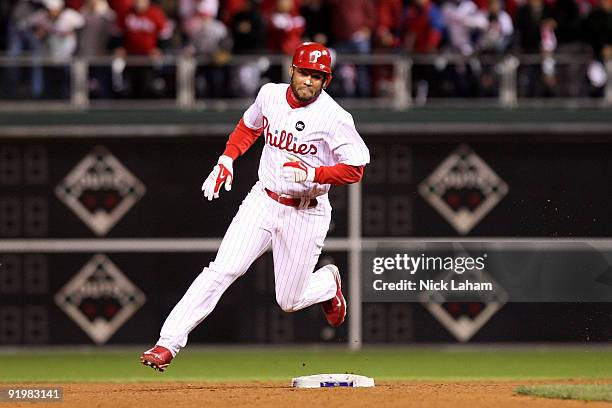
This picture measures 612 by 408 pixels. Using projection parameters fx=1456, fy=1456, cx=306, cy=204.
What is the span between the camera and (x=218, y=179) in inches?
391

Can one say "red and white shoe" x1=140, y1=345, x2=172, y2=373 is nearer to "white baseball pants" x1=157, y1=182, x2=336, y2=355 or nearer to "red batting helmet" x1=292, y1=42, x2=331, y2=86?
"white baseball pants" x1=157, y1=182, x2=336, y2=355

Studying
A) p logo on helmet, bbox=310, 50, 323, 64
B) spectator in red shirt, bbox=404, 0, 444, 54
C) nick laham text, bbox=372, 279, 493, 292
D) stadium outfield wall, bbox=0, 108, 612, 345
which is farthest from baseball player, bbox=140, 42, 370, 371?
spectator in red shirt, bbox=404, 0, 444, 54

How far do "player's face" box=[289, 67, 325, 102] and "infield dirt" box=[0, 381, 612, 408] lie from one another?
6.70ft

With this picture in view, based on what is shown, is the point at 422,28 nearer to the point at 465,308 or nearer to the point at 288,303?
the point at 465,308

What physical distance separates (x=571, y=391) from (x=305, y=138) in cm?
261

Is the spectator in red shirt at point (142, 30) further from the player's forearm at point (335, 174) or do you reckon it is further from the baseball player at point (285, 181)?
the player's forearm at point (335, 174)

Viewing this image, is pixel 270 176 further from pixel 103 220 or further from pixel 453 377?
pixel 103 220

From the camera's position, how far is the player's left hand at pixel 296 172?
9703 millimetres

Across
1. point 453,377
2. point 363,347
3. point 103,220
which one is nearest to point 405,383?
point 453,377

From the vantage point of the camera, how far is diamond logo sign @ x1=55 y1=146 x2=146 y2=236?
15.1 m

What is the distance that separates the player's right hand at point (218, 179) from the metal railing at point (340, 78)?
5.01m

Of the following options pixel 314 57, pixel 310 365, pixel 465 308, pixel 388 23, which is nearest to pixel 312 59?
pixel 314 57

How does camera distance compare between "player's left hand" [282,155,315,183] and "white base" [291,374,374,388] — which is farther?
"white base" [291,374,374,388]

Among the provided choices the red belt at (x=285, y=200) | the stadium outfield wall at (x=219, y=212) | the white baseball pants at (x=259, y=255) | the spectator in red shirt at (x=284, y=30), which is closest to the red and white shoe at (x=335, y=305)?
the white baseball pants at (x=259, y=255)
